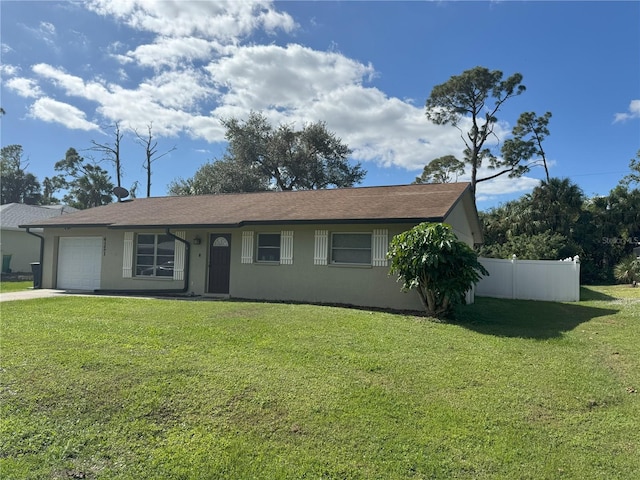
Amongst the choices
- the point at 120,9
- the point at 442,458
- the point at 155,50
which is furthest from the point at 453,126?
the point at 442,458

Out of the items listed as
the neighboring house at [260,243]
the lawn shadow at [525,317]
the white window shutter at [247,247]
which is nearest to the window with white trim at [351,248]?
the neighboring house at [260,243]

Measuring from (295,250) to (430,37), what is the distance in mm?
7732

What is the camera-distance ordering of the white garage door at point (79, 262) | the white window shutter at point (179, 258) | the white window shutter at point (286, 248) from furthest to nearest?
the white garage door at point (79, 262) → the white window shutter at point (179, 258) → the white window shutter at point (286, 248)

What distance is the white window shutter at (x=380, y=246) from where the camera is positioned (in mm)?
11492

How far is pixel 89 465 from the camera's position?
3.46m

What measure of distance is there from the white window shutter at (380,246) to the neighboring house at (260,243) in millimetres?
28

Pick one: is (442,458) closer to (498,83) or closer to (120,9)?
(120,9)

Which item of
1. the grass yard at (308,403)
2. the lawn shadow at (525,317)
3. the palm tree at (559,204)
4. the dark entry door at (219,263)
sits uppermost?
the palm tree at (559,204)

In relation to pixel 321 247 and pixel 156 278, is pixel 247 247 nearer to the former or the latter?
pixel 321 247

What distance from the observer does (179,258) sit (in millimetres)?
14078

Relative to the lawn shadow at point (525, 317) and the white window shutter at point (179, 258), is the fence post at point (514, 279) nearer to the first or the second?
the lawn shadow at point (525, 317)

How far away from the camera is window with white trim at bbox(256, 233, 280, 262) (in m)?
13.1

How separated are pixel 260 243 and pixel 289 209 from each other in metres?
1.48

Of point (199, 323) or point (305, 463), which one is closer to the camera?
point (305, 463)
